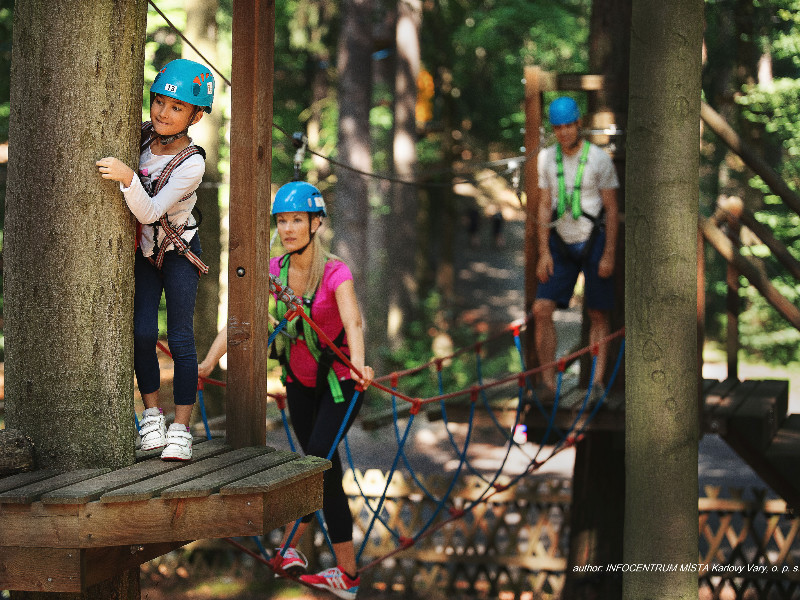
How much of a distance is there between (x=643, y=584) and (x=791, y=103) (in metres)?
9.01

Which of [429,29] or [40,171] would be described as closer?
[40,171]

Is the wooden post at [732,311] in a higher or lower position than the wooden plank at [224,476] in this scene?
higher

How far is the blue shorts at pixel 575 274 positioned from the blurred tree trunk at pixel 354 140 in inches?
271

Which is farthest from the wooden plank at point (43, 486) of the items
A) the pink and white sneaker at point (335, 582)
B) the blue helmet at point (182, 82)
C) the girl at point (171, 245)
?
the pink and white sneaker at point (335, 582)

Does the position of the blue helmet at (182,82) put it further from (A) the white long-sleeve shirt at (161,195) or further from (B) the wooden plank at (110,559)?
(B) the wooden plank at (110,559)

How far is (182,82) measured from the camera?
336 cm

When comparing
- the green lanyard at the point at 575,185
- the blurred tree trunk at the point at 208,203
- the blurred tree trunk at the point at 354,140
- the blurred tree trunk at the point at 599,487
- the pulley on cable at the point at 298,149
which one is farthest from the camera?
the blurred tree trunk at the point at 354,140

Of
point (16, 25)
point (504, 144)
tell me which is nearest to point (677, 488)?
point (16, 25)

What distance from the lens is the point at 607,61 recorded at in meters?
6.36

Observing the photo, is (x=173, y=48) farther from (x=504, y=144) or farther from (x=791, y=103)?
(x=504, y=144)

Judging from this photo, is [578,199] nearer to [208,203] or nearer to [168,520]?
[208,203]

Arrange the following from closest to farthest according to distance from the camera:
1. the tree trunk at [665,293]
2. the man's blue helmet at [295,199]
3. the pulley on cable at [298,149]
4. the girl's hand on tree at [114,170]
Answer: the girl's hand on tree at [114,170], the tree trunk at [665,293], the man's blue helmet at [295,199], the pulley on cable at [298,149]

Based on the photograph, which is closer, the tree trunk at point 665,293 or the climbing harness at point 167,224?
the climbing harness at point 167,224

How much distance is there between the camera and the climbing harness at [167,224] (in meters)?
3.34
